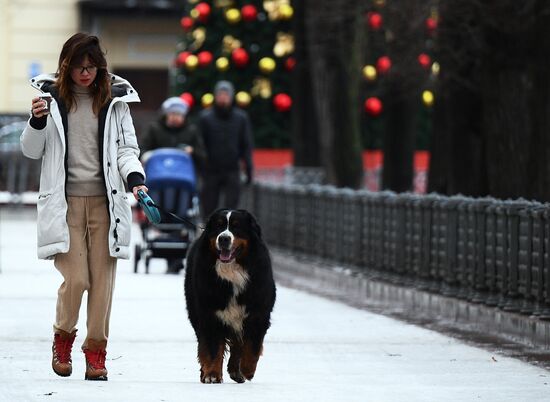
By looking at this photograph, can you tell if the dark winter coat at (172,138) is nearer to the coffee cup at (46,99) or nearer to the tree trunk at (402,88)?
the tree trunk at (402,88)

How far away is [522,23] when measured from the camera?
19031 millimetres

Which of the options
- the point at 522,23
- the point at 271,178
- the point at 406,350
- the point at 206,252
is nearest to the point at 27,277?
the point at 522,23

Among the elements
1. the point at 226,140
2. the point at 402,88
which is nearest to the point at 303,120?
the point at 402,88

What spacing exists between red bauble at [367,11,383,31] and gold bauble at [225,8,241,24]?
37.2 ft

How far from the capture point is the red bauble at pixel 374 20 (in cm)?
2655

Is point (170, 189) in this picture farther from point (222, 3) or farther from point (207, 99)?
point (222, 3)

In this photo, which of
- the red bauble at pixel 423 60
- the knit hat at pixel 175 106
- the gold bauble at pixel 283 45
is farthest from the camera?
the gold bauble at pixel 283 45

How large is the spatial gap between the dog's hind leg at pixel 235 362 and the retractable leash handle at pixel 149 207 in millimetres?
886

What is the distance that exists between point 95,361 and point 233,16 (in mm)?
28629

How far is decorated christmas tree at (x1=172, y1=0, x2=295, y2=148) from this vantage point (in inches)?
1563

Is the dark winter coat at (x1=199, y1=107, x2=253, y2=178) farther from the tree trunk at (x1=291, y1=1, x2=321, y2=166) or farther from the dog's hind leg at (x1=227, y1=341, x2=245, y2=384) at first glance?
the dog's hind leg at (x1=227, y1=341, x2=245, y2=384)

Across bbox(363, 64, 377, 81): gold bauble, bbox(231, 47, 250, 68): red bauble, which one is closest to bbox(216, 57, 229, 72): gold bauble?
bbox(231, 47, 250, 68): red bauble

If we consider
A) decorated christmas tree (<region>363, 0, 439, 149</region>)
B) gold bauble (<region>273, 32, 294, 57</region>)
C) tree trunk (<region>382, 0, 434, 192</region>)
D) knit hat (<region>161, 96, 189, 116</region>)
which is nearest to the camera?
knit hat (<region>161, 96, 189, 116</region>)

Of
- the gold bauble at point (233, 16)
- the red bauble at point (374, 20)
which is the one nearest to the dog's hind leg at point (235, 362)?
the red bauble at point (374, 20)
